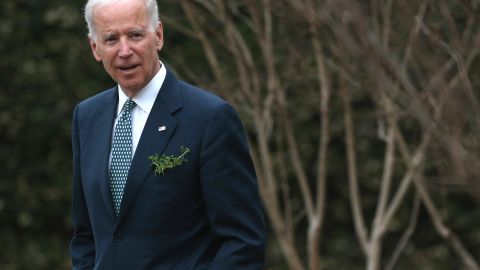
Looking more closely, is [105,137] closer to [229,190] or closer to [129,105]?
[129,105]

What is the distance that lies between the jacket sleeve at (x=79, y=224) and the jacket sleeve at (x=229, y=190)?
46 cm

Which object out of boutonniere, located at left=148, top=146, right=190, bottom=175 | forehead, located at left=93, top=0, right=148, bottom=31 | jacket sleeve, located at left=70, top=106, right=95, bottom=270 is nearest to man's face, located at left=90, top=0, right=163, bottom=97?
forehead, located at left=93, top=0, right=148, bottom=31

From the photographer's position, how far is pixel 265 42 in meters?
6.89

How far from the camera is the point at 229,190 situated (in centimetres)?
343

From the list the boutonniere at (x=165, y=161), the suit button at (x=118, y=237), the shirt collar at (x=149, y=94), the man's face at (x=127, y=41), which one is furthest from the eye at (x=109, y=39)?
the suit button at (x=118, y=237)

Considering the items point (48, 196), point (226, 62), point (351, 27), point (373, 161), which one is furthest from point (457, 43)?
point (48, 196)

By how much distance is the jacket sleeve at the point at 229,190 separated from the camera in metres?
3.41

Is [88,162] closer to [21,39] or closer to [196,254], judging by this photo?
[196,254]

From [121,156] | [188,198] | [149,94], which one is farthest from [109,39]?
[188,198]

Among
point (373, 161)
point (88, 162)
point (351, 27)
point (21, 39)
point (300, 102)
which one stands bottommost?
point (373, 161)

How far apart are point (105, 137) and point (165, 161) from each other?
0.26 metres

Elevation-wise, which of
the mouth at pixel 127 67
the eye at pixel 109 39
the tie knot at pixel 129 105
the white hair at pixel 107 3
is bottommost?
the tie knot at pixel 129 105

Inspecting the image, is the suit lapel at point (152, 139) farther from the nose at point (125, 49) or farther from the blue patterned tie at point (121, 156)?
the nose at point (125, 49)

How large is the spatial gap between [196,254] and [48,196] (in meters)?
7.38
